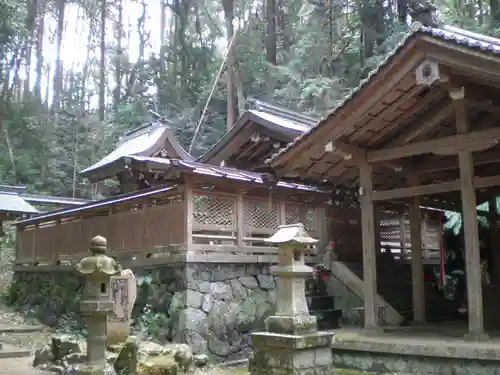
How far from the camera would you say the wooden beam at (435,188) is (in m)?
8.55

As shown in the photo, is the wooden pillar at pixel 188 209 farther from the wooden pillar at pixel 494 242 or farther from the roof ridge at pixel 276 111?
the wooden pillar at pixel 494 242

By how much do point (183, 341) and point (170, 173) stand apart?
141 inches

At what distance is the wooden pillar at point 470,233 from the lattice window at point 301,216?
5578 millimetres

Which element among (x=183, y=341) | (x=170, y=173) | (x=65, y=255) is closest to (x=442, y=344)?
(x=183, y=341)

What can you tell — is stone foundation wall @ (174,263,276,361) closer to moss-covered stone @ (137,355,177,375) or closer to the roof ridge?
moss-covered stone @ (137,355,177,375)

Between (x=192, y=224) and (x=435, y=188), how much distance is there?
5114 mm

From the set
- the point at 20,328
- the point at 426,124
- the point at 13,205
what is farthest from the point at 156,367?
the point at 13,205

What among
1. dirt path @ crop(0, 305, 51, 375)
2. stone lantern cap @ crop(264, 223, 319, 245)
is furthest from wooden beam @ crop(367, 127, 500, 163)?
dirt path @ crop(0, 305, 51, 375)

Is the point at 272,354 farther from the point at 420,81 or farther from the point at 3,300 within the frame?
the point at 3,300

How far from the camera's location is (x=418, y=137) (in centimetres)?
1015

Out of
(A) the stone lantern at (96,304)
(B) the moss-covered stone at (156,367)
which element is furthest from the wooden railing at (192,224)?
(A) the stone lantern at (96,304)

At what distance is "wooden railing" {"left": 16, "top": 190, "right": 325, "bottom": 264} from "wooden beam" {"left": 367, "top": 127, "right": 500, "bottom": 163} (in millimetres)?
3742

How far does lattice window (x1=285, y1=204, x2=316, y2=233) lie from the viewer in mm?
13695

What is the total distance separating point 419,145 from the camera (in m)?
9.39
